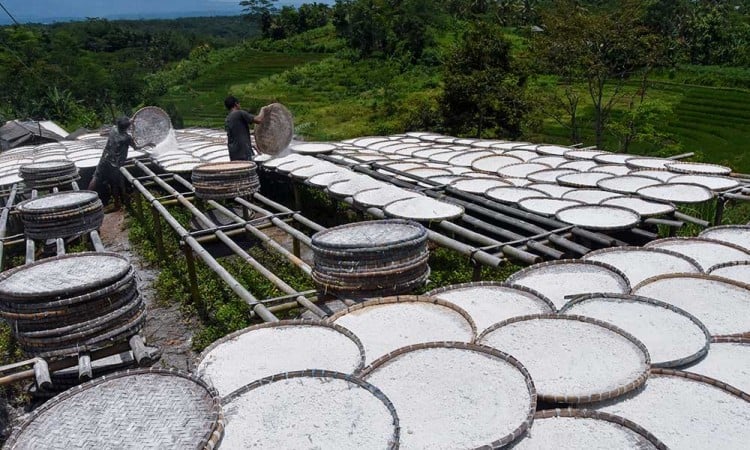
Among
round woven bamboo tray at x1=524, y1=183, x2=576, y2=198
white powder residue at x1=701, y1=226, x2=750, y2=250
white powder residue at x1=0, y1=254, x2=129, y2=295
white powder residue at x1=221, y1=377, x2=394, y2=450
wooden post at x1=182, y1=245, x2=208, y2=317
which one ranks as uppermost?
white powder residue at x1=0, y1=254, x2=129, y2=295

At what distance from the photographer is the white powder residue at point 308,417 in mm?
2090

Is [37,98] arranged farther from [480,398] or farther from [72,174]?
[480,398]

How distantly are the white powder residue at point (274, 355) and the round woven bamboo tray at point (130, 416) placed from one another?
0.29 metres

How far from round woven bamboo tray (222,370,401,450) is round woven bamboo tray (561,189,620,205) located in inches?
177

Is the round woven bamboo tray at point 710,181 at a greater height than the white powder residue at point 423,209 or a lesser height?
greater

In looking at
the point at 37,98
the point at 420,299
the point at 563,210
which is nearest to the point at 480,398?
→ the point at 420,299

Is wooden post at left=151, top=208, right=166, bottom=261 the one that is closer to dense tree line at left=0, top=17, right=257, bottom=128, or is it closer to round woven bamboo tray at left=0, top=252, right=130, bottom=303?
round woven bamboo tray at left=0, top=252, right=130, bottom=303

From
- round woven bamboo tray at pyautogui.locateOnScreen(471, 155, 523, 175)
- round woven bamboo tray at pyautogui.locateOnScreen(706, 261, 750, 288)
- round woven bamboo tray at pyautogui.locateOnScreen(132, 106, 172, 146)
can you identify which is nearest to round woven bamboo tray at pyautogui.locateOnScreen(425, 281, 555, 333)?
round woven bamboo tray at pyautogui.locateOnScreen(706, 261, 750, 288)

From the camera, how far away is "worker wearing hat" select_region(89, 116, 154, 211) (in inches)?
371

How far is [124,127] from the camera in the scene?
31.0ft

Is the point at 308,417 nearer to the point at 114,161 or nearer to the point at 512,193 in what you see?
the point at 512,193

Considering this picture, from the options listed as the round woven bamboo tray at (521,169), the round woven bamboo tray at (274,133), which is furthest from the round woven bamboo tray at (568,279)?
the round woven bamboo tray at (274,133)

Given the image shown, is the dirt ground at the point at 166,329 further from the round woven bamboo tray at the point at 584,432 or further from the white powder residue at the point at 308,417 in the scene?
the round woven bamboo tray at the point at 584,432

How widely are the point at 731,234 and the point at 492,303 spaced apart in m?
3.01
